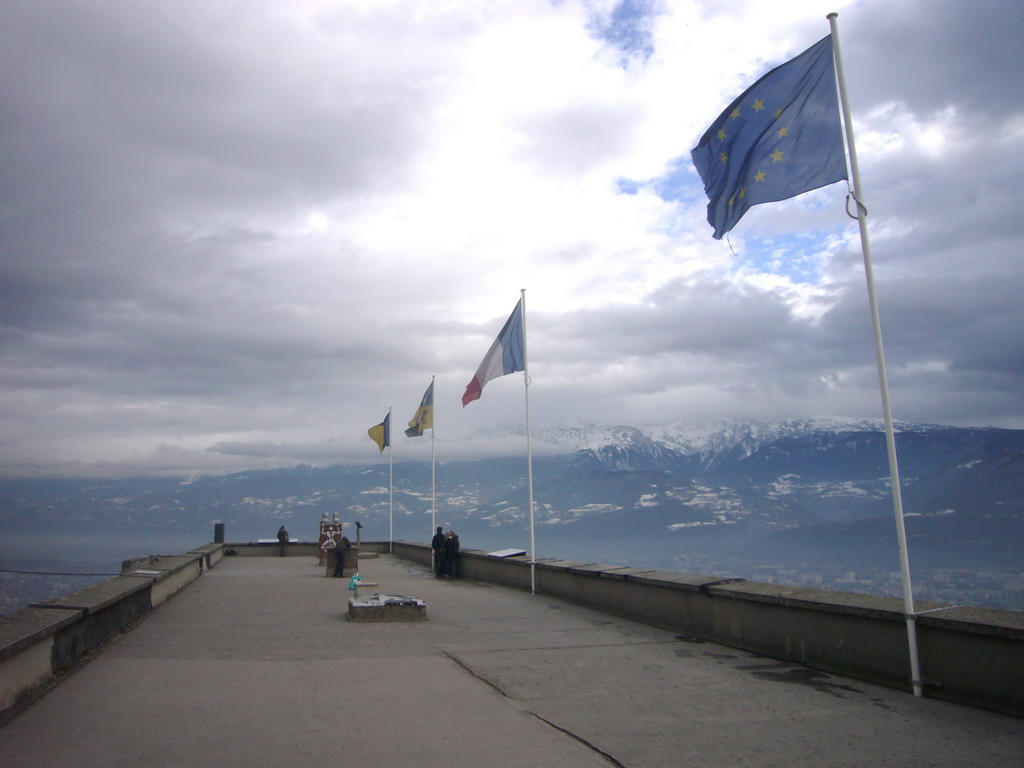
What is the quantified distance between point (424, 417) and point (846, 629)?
2001 cm

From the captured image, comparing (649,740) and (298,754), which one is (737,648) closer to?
(649,740)

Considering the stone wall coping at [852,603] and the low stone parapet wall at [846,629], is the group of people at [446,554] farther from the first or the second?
the stone wall coping at [852,603]

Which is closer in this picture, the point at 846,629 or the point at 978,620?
the point at 978,620

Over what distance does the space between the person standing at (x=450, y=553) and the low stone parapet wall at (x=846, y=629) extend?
30.6ft

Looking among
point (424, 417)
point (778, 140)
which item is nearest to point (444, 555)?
point (424, 417)

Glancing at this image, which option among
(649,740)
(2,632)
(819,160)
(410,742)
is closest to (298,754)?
(410,742)

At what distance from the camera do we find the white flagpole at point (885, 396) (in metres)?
6.62

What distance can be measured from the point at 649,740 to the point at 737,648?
12.8 ft

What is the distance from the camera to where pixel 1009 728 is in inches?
219

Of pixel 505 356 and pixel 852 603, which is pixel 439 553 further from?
pixel 852 603

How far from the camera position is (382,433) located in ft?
112

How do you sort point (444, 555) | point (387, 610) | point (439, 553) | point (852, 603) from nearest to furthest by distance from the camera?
point (852, 603), point (387, 610), point (444, 555), point (439, 553)

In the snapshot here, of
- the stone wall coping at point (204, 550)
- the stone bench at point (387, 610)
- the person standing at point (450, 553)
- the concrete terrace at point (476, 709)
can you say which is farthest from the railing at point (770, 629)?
the stone wall coping at point (204, 550)

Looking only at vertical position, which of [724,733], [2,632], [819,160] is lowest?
[724,733]
